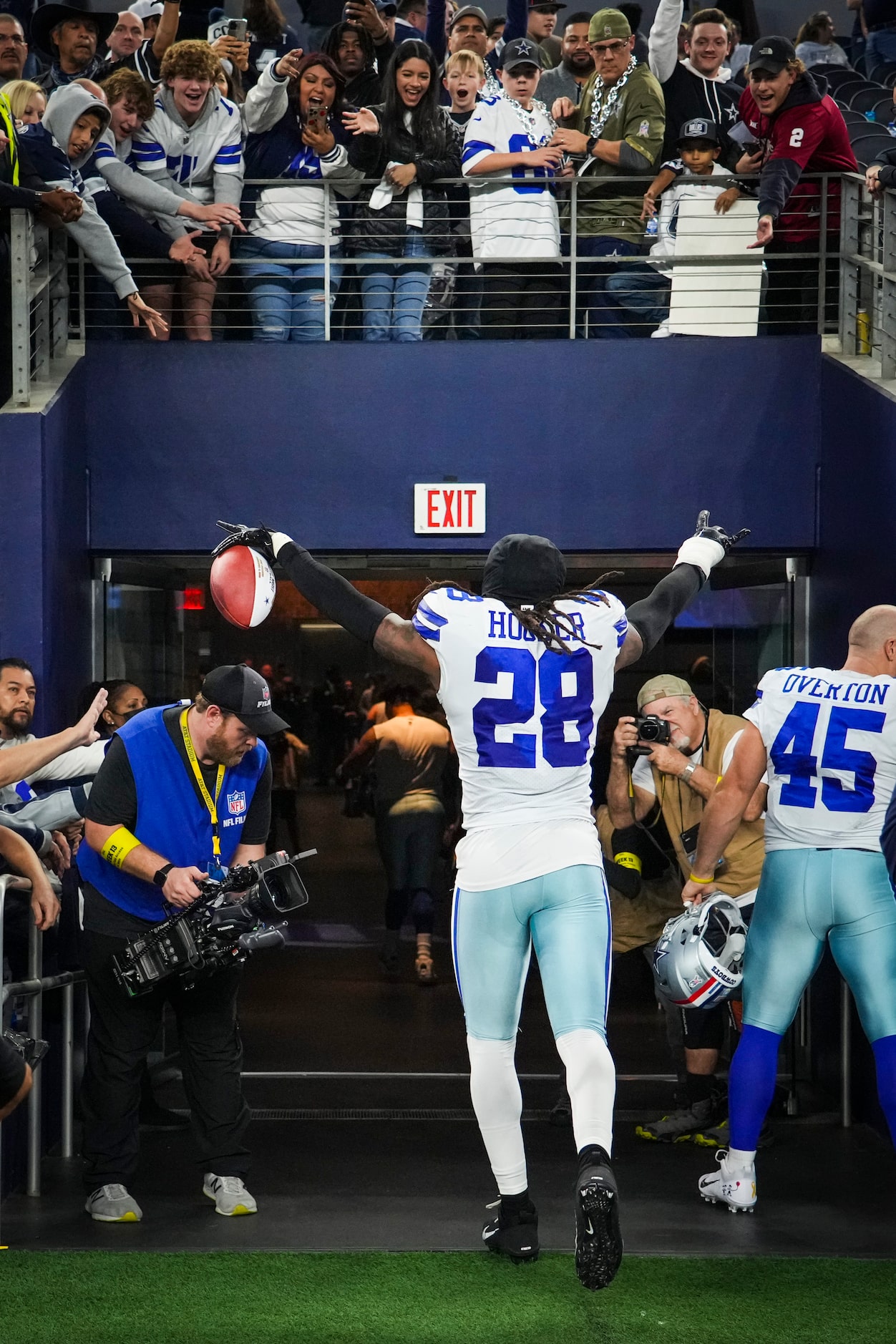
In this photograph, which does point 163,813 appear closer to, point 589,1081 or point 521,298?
point 589,1081

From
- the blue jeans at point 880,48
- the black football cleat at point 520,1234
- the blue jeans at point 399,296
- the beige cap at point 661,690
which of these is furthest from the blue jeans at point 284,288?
the blue jeans at point 880,48

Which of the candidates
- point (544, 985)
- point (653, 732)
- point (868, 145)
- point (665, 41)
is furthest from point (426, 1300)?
point (868, 145)

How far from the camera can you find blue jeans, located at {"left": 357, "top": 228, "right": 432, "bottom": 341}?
7.23m

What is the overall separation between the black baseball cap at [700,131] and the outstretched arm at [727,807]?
383cm

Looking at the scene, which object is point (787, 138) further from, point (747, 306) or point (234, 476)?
point (234, 476)

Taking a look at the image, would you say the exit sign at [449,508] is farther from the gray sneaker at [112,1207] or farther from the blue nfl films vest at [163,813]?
the gray sneaker at [112,1207]

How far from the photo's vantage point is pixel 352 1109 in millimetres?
6684

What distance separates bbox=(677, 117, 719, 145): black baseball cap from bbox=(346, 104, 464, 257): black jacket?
118 cm

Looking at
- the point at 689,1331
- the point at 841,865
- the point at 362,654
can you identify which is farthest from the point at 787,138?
the point at 689,1331

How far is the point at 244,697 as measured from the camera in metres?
4.92

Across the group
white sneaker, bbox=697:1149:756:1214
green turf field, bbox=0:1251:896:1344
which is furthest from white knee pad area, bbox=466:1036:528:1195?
white sneaker, bbox=697:1149:756:1214

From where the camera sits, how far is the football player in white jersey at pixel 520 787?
13.3 feet

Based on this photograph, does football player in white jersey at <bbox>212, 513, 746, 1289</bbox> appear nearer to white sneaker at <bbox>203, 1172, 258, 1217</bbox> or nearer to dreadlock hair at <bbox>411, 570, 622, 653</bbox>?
dreadlock hair at <bbox>411, 570, 622, 653</bbox>

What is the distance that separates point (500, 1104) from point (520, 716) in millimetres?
1120
